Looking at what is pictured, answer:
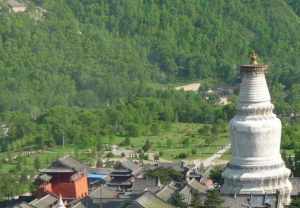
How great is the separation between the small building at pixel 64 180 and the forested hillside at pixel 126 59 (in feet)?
62.8

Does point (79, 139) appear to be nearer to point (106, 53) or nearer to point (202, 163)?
point (202, 163)

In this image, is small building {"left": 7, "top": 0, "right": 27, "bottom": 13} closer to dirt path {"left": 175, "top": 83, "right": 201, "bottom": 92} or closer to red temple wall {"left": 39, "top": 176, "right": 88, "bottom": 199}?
dirt path {"left": 175, "top": 83, "right": 201, "bottom": 92}

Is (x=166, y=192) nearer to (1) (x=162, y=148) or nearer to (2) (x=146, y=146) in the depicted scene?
(2) (x=146, y=146)

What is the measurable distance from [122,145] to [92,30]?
48.8 m

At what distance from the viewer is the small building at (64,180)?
171 ft

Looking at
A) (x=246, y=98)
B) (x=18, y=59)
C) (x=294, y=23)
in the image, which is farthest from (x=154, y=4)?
(x=246, y=98)

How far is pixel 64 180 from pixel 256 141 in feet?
43.4

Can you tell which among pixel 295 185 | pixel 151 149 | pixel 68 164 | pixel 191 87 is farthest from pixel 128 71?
pixel 295 185

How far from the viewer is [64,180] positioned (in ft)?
174

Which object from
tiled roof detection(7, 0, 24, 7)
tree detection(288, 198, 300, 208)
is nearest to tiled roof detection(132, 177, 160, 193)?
tree detection(288, 198, 300, 208)

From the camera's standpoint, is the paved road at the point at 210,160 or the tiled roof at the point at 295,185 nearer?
the tiled roof at the point at 295,185

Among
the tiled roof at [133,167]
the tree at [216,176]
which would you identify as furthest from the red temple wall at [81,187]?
the tree at [216,176]

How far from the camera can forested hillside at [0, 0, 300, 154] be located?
7981 cm

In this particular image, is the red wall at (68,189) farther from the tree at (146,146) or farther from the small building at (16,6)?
the small building at (16,6)
